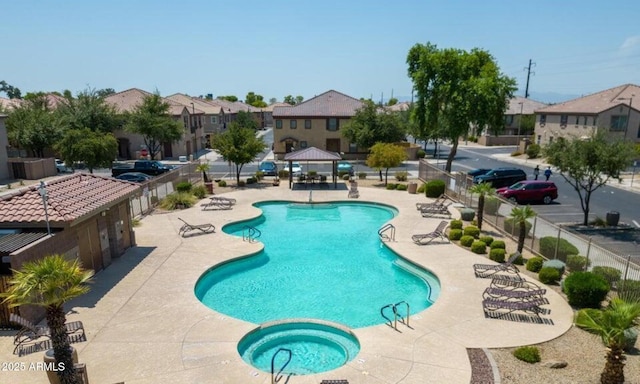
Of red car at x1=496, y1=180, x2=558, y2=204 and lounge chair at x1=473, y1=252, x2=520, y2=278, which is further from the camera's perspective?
red car at x1=496, y1=180, x2=558, y2=204

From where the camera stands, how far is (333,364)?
13203 mm

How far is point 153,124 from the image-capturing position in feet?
165

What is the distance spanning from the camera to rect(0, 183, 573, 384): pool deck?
11.8m

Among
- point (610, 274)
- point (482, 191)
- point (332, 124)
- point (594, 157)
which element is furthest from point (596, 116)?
point (610, 274)

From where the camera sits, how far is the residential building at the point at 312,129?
2282 inches

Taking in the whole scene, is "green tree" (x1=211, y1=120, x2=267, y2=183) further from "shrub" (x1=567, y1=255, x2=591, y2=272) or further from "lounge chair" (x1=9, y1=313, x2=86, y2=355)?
"shrub" (x1=567, y1=255, x2=591, y2=272)

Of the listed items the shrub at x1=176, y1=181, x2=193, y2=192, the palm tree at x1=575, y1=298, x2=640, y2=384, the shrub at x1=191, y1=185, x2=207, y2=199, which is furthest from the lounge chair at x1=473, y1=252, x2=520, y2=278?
the shrub at x1=191, y1=185, x2=207, y2=199

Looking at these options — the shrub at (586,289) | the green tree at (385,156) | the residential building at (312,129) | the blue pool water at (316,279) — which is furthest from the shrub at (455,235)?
the residential building at (312,129)

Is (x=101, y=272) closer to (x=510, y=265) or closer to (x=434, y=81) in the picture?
(x=510, y=265)

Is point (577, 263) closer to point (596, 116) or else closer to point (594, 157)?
point (594, 157)

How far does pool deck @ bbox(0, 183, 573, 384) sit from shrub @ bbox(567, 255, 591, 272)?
2.01 m

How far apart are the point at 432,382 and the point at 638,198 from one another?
105ft

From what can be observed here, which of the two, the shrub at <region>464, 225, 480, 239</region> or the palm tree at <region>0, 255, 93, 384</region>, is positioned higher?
the palm tree at <region>0, 255, 93, 384</region>

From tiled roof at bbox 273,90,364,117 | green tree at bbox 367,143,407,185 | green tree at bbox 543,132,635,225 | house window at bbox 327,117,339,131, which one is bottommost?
green tree at bbox 367,143,407,185
